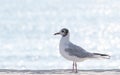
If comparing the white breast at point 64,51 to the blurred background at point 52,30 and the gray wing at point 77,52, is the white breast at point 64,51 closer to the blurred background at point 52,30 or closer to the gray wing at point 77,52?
the gray wing at point 77,52

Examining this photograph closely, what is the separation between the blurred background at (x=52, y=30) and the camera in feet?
69.6

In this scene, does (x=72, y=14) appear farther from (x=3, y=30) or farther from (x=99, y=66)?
(x=99, y=66)

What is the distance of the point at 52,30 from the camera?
31.8 m

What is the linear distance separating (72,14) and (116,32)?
40.0 feet

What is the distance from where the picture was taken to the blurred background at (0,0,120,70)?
835 inches

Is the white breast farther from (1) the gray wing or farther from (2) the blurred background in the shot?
(2) the blurred background

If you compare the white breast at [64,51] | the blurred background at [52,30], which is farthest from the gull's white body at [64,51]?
the blurred background at [52,30]

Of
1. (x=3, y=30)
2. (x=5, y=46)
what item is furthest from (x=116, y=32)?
(x=5, y=46)

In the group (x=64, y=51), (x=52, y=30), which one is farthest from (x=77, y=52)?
(x=52, y=30)

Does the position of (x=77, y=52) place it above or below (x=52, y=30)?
below

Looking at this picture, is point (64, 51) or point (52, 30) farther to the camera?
point (52, 30)

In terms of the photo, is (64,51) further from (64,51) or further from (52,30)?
(52,30)

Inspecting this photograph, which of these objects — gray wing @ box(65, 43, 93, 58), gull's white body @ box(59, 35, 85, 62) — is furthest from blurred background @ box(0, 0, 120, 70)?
gray wing @ box(65, 43, 93, 58)

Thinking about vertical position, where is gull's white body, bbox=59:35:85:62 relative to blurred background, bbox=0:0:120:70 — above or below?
below
